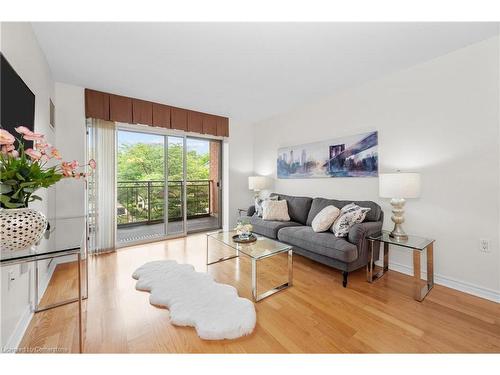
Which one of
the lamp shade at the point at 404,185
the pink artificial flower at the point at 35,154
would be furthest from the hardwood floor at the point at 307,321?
the pink artificial flower at the point at 35,154

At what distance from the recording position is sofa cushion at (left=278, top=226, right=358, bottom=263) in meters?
2.19

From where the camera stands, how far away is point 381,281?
2.34m

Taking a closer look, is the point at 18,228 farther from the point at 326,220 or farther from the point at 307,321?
the point at 326,220

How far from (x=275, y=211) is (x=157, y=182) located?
89.7 inches

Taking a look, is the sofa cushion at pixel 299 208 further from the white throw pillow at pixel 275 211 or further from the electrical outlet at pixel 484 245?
the electrical outlet at pixel 484 245

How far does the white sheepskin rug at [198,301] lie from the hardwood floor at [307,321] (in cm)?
6

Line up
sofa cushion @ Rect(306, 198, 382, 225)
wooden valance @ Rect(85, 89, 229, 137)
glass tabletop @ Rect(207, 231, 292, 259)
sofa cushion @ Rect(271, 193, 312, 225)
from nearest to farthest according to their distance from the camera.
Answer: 1. glass tabletop @ Rect(207, 231, 292, 259)
2. sofa cushion @ Rect(306, 198, 382, 225)
3. wooden valance @ Rect(85, 89, 229, 137)
4. sofa cushion @ Rect(271, 193, 312, 225)

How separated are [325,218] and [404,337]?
1353 millimetres

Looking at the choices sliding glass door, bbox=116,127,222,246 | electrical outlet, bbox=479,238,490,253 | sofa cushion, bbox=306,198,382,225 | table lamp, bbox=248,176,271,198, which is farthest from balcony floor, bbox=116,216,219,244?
electrical outlet, bbox=479,238,490,253

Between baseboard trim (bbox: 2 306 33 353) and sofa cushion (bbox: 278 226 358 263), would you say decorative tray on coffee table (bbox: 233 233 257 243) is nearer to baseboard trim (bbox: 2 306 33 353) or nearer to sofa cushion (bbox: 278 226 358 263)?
sofa cushion (bbox: 278 226 358 263)

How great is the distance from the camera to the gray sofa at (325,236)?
2232 mm

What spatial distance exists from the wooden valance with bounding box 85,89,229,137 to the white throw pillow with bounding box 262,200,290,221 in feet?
5.92
